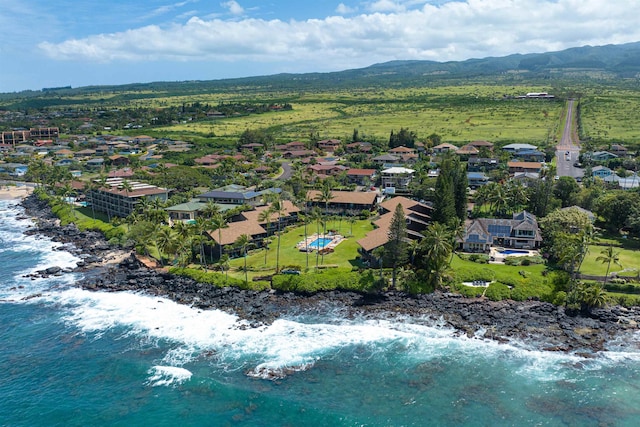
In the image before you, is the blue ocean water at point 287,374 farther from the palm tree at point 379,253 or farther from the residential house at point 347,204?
the residential house at point 347,204

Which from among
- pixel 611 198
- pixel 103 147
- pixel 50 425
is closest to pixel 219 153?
pixel 103 147

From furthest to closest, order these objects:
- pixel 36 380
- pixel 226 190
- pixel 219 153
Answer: pixel 219 153 → pixel 226 190 → pixel 36 380

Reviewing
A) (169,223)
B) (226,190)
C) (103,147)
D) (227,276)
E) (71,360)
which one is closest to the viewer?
(71,360)

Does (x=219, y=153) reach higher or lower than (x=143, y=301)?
higher

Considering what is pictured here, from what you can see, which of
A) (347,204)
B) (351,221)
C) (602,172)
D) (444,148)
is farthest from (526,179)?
(444,148)

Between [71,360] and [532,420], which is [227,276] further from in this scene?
[532,420]

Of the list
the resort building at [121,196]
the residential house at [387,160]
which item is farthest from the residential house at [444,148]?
the resort building at [121,196]

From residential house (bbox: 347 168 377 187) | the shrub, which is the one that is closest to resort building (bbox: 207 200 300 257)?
the shrub
